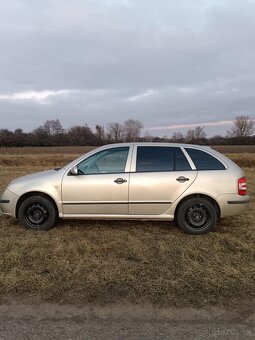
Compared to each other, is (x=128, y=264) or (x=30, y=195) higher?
(x=30, y=195)

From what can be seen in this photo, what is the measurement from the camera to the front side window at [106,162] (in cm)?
579

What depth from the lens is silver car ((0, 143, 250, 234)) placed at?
5594mm

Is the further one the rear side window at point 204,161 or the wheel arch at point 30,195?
the wheel arch at point 30,195

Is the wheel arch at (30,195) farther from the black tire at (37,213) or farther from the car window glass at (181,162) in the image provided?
the car window glass at (181,162)

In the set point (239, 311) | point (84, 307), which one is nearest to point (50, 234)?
point (84, 307)

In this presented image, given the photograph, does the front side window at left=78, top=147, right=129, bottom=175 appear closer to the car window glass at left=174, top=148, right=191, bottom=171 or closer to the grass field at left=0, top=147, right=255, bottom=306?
the car window glass at left=174, top=148, right=191, bottom=171

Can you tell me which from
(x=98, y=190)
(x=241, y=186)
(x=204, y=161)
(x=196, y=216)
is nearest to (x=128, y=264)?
(x=98, y=190)

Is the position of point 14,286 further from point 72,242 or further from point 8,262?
point 72,242

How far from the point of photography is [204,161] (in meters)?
5.76

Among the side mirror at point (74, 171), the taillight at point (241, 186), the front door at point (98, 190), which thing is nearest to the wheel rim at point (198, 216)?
the taillight at point (241, 186)

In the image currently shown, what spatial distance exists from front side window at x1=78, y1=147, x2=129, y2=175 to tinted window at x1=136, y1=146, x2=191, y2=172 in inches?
11.1

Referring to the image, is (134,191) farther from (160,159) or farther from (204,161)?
(204,161)

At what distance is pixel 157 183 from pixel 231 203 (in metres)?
1.29

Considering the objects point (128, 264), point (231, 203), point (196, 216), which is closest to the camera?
point (128, 264)
